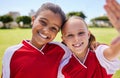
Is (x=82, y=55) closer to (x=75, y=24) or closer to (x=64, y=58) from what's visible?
Answer: (x=64, y=58)

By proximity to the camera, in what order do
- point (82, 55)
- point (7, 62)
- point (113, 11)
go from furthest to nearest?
point (82, 55) → point (7, 62) → point (113, 11)

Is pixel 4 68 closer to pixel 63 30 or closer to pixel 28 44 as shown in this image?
pixel 28 44

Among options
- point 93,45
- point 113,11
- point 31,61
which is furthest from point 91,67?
point 113,11

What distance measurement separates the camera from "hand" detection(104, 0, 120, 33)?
267 cm

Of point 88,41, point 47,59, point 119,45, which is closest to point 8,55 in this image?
point 47,59

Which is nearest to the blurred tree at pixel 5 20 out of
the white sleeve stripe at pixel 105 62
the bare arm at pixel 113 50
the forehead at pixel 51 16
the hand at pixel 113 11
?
the forehead at pixel 51 16

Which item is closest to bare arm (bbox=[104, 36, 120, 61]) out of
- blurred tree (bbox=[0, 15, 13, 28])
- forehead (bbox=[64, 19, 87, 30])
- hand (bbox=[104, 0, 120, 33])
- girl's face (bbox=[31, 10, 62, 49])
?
hand (bbox=[104, 0, 120, 33])

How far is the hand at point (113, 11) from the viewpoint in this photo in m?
2.67

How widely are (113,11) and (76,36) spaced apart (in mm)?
805

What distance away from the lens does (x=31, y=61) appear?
3375 millimetres

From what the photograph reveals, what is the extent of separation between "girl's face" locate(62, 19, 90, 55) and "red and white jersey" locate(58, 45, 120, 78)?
0.14 m

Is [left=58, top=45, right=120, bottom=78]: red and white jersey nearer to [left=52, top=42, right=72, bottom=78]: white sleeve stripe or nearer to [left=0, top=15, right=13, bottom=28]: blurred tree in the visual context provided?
[left=52, top=42, right=72, bottom=78]: white sleeve stripe

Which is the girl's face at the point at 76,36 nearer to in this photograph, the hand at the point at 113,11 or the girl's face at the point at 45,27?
the girl's face at the point at 45,27

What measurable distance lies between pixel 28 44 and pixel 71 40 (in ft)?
1.64
